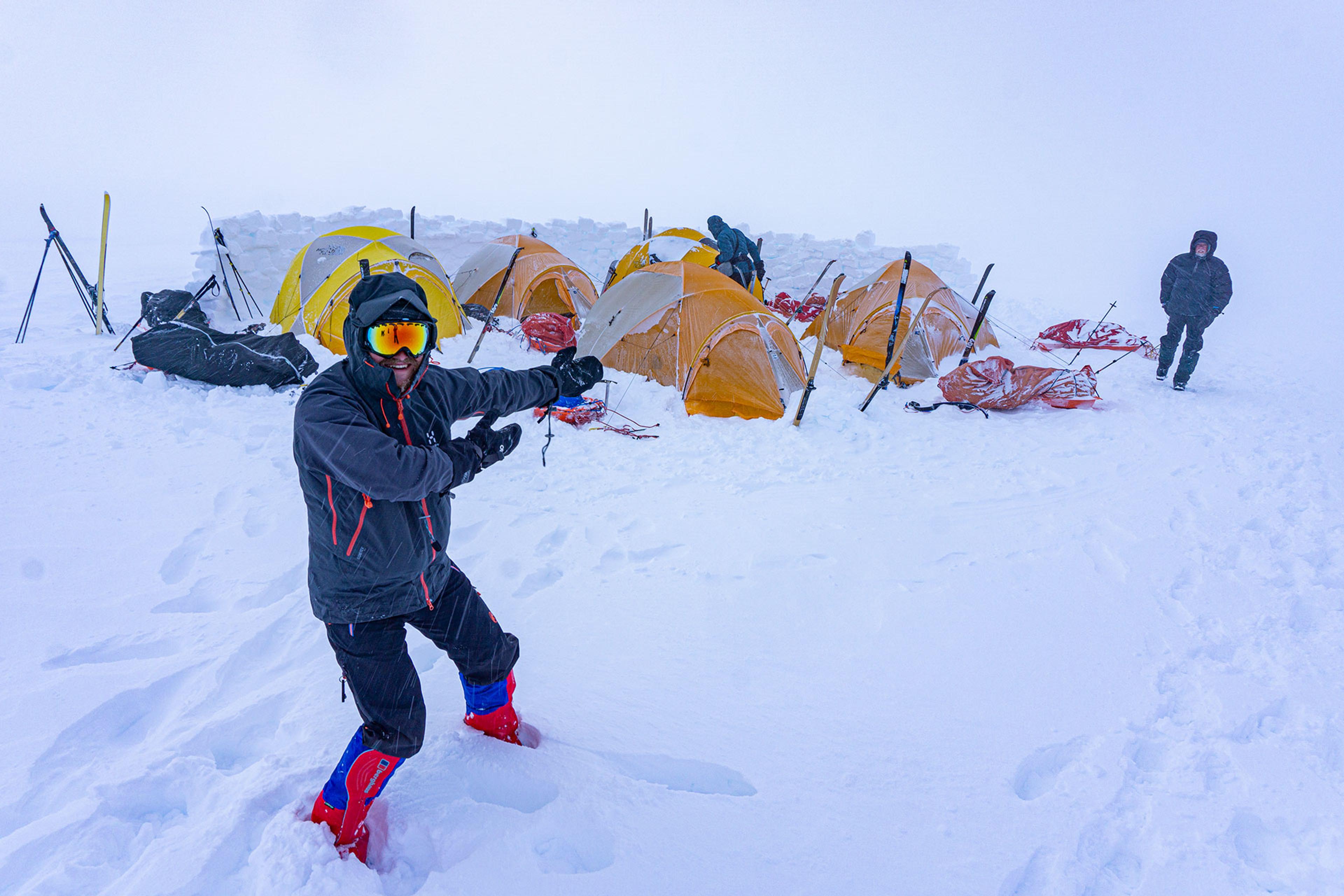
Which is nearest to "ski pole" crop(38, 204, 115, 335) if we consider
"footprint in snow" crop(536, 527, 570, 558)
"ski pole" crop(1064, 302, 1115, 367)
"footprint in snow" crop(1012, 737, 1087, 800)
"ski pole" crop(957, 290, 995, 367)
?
"footprint in snow" crop(536, 527, 570, 558)

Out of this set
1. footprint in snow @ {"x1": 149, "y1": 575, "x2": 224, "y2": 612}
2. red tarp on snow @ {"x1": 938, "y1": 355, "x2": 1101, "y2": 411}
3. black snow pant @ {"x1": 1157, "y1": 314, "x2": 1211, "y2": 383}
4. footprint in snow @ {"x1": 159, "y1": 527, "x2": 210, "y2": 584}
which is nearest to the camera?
footprint in snow @ {"x1": 149, "y1": 575, "x2": 224, "y2": 612}

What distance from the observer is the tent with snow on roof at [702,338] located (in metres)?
6.91

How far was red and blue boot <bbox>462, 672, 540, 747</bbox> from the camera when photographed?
7.32 ft

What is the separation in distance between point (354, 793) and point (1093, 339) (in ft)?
39.2

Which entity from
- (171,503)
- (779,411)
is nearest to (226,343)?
(171,503)

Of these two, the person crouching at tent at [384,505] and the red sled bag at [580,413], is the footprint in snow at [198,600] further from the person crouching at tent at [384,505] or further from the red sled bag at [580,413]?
the red sled bag at [580,413]

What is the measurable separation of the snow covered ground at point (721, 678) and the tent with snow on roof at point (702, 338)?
161 cm

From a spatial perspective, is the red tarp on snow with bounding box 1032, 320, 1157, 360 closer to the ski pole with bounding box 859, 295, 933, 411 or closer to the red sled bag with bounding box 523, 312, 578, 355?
the ski pole with bounding box 859, 295, 933, 411

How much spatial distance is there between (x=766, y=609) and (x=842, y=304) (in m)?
7.69

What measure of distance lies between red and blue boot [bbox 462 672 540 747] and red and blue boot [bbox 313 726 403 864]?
395mm

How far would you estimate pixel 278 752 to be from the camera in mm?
2236

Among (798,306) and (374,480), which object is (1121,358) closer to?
(798,306)

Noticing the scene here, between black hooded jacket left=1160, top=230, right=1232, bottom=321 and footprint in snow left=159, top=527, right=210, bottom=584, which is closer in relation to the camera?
footprint in snow left=159, top=527, right=210, bottom=584

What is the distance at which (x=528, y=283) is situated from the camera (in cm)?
995
